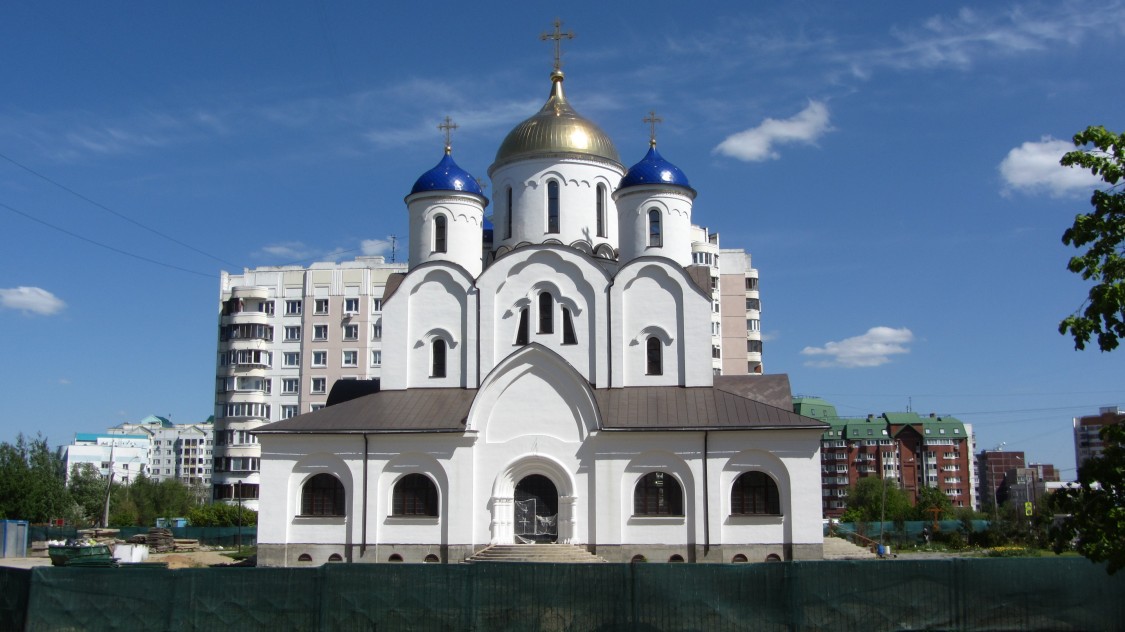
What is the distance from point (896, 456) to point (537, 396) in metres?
75.1

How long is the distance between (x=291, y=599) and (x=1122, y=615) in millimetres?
12166

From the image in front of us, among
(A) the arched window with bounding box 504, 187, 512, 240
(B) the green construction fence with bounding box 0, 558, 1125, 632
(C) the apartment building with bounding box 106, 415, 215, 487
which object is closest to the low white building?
(C) the apartment building with bounding box 106, 415, 215, 487

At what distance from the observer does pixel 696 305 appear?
94.6ft

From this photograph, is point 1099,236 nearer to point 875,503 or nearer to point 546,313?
point 546,313

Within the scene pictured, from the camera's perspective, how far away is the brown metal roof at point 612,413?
2633 centimetres

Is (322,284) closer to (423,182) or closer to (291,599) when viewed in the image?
(423,182)

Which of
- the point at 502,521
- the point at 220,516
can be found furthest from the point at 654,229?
the point at 220,516

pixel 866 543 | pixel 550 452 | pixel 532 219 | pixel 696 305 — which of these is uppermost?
pixel 532 219

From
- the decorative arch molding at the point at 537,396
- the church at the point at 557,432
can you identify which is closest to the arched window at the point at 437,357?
the church at the point at 557,432

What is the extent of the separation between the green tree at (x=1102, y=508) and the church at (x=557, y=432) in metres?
13.4

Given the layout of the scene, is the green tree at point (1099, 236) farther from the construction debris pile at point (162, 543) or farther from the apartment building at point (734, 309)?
the apartment building at point (734, 309)

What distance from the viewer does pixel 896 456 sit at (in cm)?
9506

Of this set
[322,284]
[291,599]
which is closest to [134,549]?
[291,599]

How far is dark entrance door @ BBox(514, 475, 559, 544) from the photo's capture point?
89.0 feet
